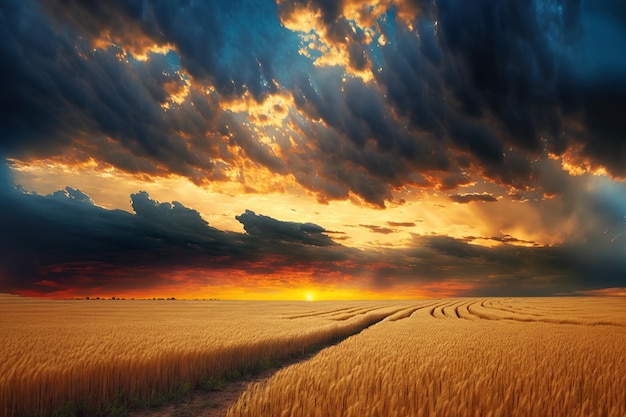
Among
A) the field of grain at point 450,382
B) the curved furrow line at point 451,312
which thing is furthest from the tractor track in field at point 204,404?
the curved furrow line at point 451,312

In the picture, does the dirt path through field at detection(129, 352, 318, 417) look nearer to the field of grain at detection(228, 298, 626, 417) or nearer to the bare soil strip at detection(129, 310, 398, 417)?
the bare soil strip at detection(129, 310, 398, 417)

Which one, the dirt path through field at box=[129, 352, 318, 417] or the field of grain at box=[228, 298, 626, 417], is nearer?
the field of grain at box=[228, 298, 626, 417]

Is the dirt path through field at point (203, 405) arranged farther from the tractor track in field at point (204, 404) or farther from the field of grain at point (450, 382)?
the field of grain at point (450, 382)

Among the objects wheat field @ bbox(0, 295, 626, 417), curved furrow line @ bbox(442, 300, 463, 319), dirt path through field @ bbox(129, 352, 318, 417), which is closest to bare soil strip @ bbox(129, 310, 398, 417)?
dirt path through field @ bbox(129, 352, 318, 417)

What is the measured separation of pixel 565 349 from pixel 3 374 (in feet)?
56.9

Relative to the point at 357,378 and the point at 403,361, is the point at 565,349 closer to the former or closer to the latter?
the point at 403,361

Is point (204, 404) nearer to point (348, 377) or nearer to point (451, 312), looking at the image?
point (348, 377)

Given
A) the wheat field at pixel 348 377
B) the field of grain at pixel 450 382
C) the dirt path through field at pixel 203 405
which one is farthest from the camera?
the dirt path through field at pixel 203 405

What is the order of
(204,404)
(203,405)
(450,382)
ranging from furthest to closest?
(204,404) → (203,405) → (450,382)

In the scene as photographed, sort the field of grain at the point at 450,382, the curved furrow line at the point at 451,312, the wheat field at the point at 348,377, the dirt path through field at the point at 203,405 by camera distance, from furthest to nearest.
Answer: the curved furrow line at the point at 451,312 → the dirt path through field at the point at 203,405 → the wheat field at the point at 348,377 → the field of grain at the point at 450,382

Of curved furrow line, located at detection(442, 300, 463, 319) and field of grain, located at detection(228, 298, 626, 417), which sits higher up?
field of grain, located at detection(228, 298, 626, 417)

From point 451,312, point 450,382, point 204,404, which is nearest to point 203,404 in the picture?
point 204,404

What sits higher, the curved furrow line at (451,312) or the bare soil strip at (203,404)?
the curved furrow line at (451,312)

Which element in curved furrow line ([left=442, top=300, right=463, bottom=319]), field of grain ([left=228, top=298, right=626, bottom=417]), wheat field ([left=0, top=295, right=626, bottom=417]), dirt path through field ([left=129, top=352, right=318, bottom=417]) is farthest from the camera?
curved furrow line ([left=442, top=300, right=463, bottom=319])
